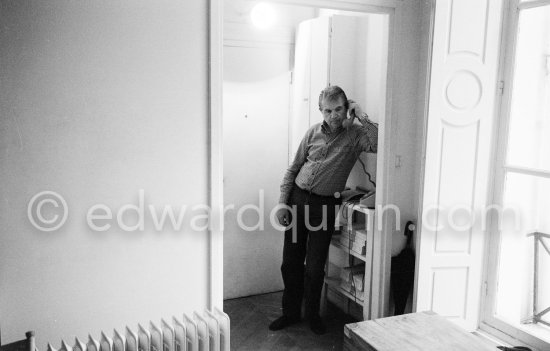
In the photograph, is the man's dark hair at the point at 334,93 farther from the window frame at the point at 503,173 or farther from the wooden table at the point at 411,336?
the wooden table at the point at 411,336

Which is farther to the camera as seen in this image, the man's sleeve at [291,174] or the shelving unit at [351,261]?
the man's sleeve at [291,174]

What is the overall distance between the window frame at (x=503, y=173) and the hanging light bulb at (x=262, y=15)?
6.13 ft

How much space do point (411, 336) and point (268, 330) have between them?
2.01 meters

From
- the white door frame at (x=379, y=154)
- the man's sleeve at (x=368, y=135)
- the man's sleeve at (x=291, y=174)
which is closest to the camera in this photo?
the white door frame at (x=379, y=154)

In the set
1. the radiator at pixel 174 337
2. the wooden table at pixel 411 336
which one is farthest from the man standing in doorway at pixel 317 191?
the wooden table at pixel 411 336

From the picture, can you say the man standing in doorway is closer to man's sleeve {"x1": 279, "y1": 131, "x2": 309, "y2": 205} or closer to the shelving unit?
man's sleeve {"x1": 279, "y1": 131, "x2": 309, "y2": 205}

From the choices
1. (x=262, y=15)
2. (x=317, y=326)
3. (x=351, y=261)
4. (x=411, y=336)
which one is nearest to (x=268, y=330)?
(x=317, y=326)

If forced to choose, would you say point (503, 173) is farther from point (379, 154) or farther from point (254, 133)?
point (254, 133)

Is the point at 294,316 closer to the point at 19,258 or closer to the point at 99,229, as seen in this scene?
the point at 99,229

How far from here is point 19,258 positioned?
96.1 inches

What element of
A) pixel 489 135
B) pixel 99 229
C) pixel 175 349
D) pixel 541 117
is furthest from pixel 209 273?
pixel 541 117

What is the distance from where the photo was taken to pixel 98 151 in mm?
2555

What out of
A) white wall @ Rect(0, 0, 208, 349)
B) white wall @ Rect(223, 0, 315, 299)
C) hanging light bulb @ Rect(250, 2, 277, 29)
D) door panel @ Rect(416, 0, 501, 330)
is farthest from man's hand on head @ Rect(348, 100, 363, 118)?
white wall @ Rect(0, 0, 208, 349)

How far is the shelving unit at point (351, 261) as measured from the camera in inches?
142
